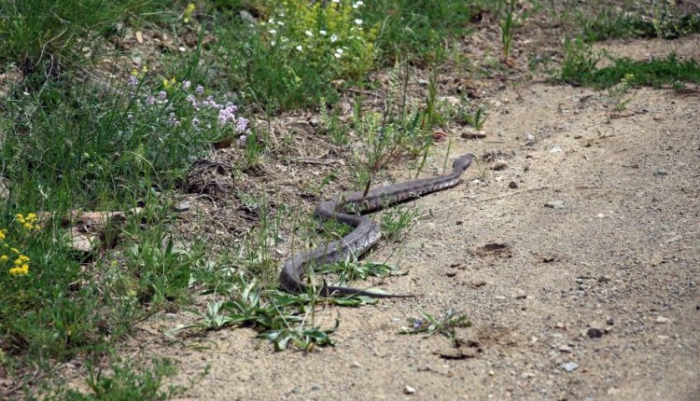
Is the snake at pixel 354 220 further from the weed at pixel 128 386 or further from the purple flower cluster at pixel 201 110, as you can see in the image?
the weed at pixel 128 386

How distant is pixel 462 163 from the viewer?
8289mm

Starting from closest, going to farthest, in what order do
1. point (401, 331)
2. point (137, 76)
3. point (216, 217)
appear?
point (401, 331)
point (216, 217)
point (137, 76)

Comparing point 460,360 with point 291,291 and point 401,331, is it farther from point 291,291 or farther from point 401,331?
point 291,291

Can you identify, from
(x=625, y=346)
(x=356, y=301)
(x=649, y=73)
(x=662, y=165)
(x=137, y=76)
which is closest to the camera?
(x=625, y=346)

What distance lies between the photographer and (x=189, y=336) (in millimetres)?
5586

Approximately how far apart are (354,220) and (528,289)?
1.69 m

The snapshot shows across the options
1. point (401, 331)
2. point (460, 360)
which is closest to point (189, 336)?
point (401, 331)

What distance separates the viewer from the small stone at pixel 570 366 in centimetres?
499

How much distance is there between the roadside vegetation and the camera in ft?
18.1

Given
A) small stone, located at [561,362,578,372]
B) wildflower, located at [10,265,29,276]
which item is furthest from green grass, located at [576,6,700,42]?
wildflower, located at [10,265,29,276]

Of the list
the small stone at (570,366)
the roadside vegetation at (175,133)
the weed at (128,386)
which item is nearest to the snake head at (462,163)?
the roadside vegetation at (175,133)

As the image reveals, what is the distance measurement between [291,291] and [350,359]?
88 centimetres

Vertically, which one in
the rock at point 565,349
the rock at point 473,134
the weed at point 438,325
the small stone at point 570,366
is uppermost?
the rock at point 473,134

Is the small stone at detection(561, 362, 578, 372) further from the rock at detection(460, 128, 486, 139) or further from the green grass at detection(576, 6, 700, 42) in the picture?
the green grass at detection(576, 6, 700, 42)
